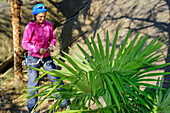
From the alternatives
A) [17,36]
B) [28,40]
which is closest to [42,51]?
[28,40]

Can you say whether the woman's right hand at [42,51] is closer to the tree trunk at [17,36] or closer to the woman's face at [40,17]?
the woman's face at [40,17]

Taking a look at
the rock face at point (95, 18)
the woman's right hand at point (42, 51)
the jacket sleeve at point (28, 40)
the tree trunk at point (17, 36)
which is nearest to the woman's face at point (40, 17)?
the jacket sleeve at point (28, 40)

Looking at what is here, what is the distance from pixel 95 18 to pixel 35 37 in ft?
9.41

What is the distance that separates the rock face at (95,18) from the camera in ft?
13.4

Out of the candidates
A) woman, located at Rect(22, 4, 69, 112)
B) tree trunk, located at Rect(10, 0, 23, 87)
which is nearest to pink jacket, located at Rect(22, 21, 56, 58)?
woman, located at Rect(22, 4, 69, 112)

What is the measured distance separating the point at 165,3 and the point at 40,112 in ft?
12.9

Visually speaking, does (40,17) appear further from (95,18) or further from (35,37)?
(95,18)

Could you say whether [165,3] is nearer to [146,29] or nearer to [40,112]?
[146,29]

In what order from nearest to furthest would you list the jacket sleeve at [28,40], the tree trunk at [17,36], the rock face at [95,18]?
1. the jacket sleeve at [28,40]
2. the rock face at [95,18]
3. the tree trunk at [17,36]

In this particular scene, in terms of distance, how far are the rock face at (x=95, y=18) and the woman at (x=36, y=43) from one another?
5.76ft

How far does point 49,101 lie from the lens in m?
4.61

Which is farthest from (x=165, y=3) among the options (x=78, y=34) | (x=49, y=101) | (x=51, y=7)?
(x=51, y=7)

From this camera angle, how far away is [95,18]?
5832 millimetres

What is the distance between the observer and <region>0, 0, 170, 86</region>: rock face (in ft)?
13.4
